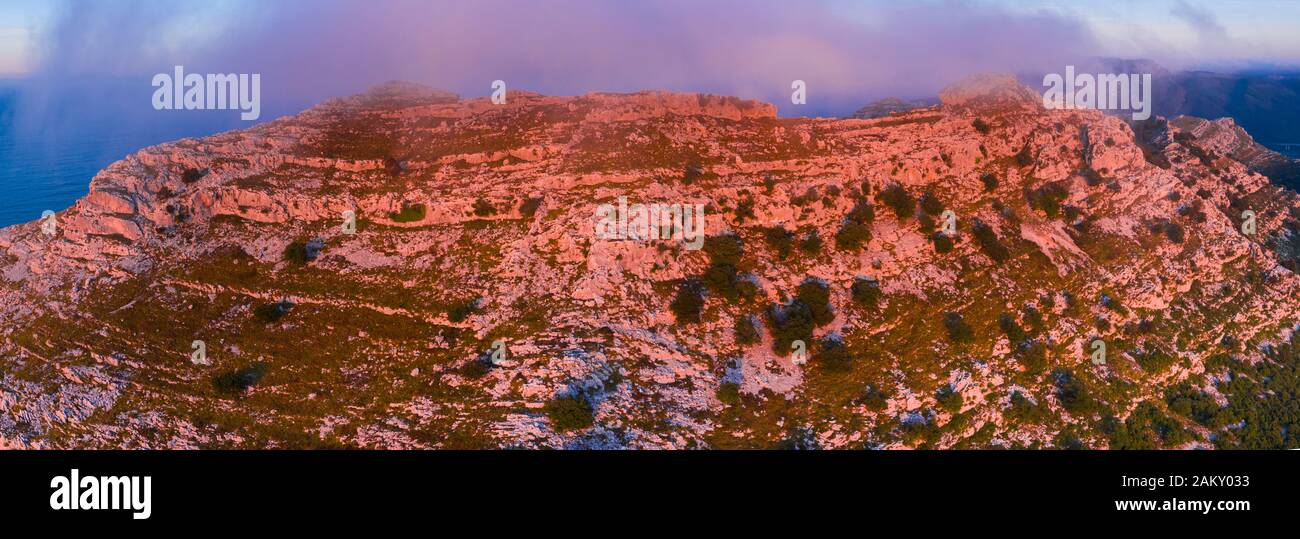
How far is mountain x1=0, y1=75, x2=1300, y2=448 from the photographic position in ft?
93.9

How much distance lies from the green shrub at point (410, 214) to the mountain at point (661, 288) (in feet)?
0.50

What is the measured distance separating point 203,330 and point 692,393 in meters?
27.2

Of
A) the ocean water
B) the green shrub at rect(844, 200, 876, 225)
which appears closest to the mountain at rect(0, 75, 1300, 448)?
the green shrub at rect(844, 200, 876, 225)

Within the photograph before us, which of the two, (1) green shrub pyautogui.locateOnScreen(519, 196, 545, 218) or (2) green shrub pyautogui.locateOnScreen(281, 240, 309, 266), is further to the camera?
(1) green shrub pyautogui.locateOnScreen(519, 196, 545, 218)

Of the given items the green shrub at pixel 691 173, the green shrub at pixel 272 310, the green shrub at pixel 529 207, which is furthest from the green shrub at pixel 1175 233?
the green shrub at pixel 272 310

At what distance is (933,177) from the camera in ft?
141

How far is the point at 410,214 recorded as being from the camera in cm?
3959

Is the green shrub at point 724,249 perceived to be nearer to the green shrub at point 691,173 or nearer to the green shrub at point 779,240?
the green shrub at point 779,240

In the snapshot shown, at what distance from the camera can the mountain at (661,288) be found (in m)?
28.6

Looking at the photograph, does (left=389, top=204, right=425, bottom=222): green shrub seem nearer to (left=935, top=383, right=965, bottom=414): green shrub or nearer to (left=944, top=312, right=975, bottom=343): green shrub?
(left=935, top=383, right=965, bottom=414): green shrub

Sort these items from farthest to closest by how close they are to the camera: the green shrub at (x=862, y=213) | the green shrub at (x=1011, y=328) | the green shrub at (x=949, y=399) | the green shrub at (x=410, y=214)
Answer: the green shrub at (x=862, y=213) → the green shrub at (x=410, y=214) → the green shrub at (x=1011, y=328) → the green shrub at (x=949, y=399)

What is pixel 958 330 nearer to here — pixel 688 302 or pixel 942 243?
pixel 942 243

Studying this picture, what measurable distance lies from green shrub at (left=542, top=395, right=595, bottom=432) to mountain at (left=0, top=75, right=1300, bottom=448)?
0.10 meters

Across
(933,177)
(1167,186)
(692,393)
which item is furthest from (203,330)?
(1167,186)
